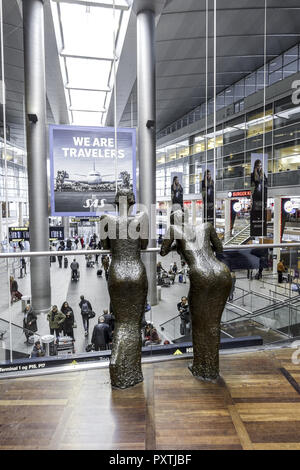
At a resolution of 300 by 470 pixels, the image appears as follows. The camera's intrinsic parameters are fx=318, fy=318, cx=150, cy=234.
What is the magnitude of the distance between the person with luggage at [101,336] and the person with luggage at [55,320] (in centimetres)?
73

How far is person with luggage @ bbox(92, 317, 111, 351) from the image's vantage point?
124 inches

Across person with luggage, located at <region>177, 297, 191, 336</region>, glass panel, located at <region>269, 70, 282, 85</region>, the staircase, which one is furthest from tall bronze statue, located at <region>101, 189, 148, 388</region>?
glass panel, located at <region>269, 70, 282, 85</region>

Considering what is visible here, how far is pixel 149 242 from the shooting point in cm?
402

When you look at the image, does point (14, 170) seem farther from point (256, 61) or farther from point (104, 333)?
point (104, 333)

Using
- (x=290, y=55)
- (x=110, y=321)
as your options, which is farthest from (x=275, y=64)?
(x=110, y=321)

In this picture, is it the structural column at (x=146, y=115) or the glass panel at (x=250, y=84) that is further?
the glass panel at (x=250, y=84)

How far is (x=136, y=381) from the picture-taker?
2068 mm

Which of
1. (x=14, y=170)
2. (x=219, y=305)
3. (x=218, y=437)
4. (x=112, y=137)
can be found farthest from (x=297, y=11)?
(x=14, y=170)

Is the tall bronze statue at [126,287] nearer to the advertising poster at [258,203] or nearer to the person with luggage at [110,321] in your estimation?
the person with luggage at [110,321]

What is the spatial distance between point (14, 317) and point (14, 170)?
76.9 ft

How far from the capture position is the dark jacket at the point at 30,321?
4.00 m

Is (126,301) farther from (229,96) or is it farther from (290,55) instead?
(229,96)

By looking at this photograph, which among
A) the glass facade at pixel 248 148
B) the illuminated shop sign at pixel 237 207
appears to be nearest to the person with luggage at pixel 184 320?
the glass facade at pixel 248 148
